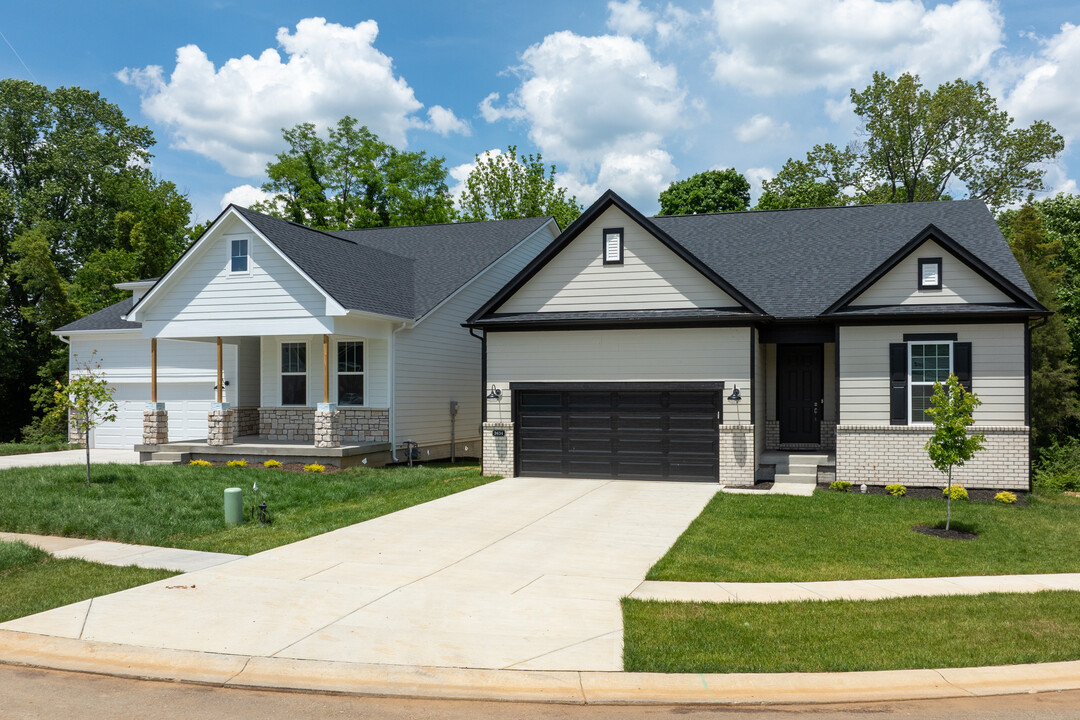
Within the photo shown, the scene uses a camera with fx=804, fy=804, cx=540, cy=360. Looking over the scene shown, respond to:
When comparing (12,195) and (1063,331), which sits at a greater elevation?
(12,195)

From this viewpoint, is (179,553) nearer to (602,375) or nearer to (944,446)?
(602,375)

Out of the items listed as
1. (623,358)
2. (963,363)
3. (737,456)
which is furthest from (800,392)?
(623,358)

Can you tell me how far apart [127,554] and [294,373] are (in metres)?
12.3

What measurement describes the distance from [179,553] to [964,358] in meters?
15.2

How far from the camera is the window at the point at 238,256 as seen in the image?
21.5m

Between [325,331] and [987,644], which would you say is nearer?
[987,644]

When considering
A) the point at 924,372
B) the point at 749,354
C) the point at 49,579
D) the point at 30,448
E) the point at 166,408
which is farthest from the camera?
the point at 30,448

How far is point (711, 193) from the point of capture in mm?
48000

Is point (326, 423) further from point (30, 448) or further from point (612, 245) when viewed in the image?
point (30, 448)

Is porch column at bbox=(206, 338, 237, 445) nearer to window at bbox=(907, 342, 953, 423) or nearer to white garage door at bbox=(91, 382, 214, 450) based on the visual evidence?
white garage door at bbox=(91, 382, 214, 450)

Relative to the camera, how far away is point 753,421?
17625 mm

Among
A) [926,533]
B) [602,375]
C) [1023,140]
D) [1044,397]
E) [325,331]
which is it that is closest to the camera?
[926,533]

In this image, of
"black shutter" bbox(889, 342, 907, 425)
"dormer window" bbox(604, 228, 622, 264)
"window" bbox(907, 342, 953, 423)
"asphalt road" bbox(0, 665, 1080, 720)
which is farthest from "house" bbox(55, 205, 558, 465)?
"asphalt road" bbox(0, 665, 1080, 720)

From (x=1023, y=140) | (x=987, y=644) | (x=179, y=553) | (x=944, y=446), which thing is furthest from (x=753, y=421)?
(x=1023, y=140)
